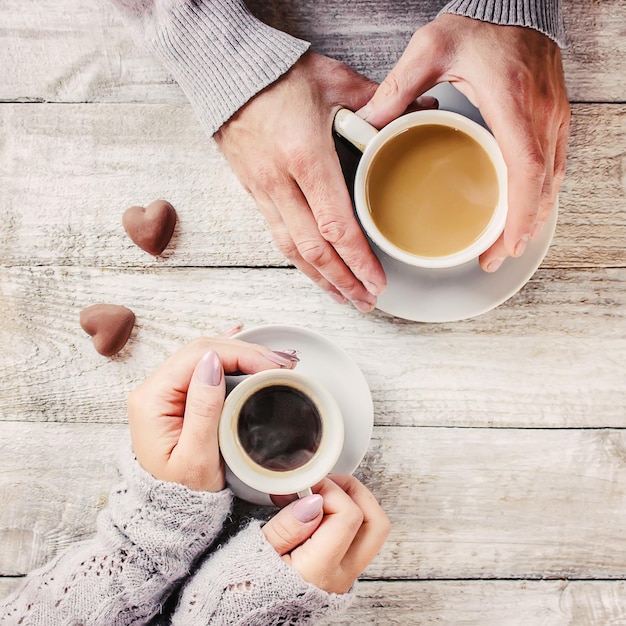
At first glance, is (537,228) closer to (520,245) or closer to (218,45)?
(520,245)

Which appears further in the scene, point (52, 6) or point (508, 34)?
point (52, 6)

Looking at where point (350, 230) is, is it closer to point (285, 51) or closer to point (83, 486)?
point (285, 51)

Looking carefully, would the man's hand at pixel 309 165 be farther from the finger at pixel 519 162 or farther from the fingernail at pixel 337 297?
the finger at pixel 519 162

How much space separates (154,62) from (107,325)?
428 mm

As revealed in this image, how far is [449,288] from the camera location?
2.95 ft

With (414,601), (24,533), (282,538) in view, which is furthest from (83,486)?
(414,601)

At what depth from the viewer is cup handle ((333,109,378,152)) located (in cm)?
78

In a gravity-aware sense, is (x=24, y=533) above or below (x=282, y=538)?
below

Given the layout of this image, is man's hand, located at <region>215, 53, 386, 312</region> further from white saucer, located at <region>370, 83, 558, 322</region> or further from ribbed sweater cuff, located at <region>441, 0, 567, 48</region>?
ribbed sweater cuff, located at <region>441, 0, 567, 48</region>

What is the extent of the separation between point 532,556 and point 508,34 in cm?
79

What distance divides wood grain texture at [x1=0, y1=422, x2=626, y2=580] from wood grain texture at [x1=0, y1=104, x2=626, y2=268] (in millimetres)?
297

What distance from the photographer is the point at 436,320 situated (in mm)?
906

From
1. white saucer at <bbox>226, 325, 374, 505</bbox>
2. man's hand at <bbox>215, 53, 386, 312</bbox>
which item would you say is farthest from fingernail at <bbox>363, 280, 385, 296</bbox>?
white saucer at <bbox>226, 325, 374, 505</bbox>

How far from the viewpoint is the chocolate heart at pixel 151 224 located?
3.19ft
